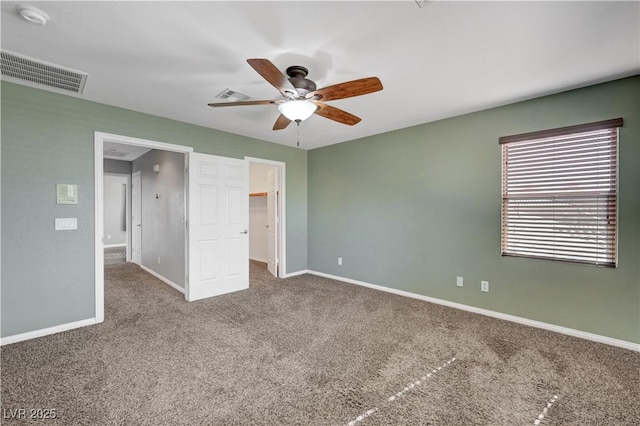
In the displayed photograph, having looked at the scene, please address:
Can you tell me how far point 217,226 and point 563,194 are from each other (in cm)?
434

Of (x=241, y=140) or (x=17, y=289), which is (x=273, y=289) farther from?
(x=17, y=289)

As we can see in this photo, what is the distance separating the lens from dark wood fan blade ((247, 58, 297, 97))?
178cm

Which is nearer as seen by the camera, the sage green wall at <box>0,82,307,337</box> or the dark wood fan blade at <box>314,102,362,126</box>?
the dark wood fan blade at <box>314,102,362,126</box>

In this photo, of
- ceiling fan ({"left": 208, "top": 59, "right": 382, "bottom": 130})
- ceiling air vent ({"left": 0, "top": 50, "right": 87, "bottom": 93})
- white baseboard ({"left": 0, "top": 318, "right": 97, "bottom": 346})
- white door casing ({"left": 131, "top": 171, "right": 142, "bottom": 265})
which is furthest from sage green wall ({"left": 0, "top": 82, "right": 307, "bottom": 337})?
white door casing ({"left": 131, "top": 171, "right": 142, "bottom": 265})

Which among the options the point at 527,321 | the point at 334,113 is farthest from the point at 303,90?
the point at 527,321

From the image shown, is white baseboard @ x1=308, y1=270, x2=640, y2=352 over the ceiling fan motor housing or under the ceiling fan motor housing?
under

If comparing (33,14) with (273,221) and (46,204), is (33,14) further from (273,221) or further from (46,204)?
(273,221)

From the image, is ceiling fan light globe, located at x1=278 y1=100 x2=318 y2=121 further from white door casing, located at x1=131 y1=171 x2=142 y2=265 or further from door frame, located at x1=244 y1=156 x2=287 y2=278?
white door casing, located at x1=131 y1=171 x2=142 y2=265

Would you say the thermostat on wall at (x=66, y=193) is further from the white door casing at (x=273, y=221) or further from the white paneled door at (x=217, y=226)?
the white door casing at (x=273, y=221)

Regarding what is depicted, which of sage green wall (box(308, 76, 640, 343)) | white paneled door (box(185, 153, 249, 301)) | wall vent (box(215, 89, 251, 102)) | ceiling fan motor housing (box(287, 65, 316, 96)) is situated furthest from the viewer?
white paneled door (box(185, 153, 249, 301))

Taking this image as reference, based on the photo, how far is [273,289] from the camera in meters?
4.56

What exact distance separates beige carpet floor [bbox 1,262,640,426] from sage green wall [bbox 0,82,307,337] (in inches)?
12.9

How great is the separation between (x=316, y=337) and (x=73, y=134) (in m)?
3.36

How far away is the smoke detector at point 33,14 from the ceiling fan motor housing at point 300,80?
5.18 ft
